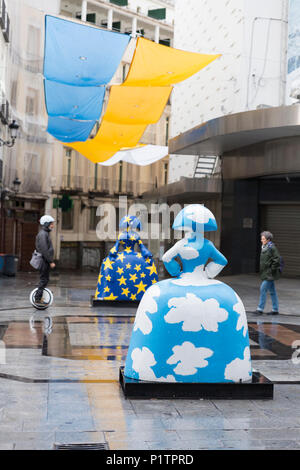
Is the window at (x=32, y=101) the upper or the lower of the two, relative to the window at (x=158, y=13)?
lower

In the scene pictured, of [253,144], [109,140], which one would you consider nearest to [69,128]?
[109,140]

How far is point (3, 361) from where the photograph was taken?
7289mm

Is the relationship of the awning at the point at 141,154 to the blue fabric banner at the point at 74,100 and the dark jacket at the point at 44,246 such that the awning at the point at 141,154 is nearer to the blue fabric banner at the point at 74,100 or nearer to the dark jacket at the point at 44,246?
the blue fabric banner at the point at 74,100

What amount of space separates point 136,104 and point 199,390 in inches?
442

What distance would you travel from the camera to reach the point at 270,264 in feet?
39.7

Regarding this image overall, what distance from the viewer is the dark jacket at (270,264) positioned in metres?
12.1

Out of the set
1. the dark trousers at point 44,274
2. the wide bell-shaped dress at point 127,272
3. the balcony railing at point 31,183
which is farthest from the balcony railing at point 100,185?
the dark trousers at point 44,274

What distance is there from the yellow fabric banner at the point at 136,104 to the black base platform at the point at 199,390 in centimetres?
983

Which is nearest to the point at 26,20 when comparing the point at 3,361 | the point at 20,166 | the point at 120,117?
the point at 20,166

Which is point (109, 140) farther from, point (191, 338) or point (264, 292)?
point (191, 338)

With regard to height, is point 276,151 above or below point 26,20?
below
